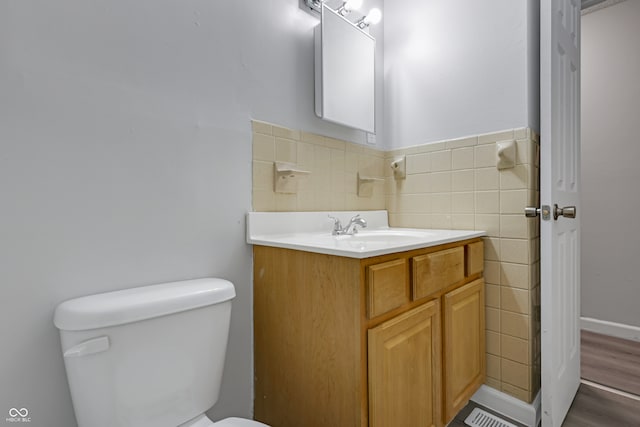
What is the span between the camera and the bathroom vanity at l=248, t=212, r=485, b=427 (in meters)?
0.85

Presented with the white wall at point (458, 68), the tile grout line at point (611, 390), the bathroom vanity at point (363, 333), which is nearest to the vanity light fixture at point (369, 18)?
the white wall at point (458, 68)

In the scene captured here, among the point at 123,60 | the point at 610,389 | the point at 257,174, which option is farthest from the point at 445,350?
the point at 123,60

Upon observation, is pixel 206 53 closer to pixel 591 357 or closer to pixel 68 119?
pixel 68 119

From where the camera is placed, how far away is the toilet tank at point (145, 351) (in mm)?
A: 738

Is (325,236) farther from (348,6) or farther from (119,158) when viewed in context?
(348,6)

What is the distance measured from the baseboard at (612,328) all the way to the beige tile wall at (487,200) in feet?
4.33

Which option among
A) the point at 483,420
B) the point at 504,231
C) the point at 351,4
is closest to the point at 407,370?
the point at 483,420

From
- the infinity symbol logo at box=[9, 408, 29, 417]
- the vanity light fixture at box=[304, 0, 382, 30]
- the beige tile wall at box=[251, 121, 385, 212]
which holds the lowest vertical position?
the infinity symbol logo at box=[9, 408, 29, 417]

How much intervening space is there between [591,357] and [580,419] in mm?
766

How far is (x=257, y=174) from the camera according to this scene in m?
1.26

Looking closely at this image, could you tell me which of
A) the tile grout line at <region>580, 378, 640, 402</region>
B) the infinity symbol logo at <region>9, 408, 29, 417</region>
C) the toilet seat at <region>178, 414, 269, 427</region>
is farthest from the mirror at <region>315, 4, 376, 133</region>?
the tile grout line at <region>580, 378, 640, 402</region>

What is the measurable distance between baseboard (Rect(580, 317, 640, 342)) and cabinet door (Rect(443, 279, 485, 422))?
1532 millimetres

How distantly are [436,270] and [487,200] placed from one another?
1.97ft

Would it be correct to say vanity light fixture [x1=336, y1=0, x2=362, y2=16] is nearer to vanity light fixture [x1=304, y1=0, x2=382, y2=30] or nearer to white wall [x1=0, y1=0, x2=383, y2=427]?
vanity light fixture [x1=304, y1=0, x2=382, y2=30]
